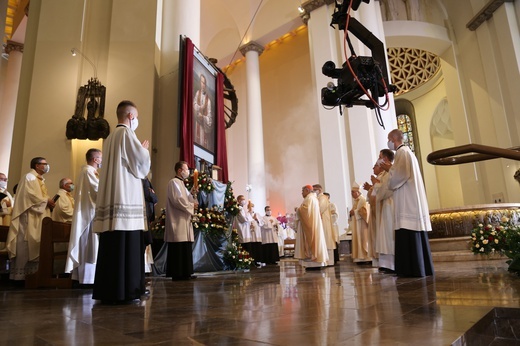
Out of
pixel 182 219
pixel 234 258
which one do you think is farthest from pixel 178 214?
pixel 234 258

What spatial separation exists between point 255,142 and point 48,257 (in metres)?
12.4

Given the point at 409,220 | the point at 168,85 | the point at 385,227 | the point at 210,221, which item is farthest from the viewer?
the point at 168,85

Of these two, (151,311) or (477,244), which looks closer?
(151,311)

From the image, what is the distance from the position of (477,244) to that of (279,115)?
49.2ft

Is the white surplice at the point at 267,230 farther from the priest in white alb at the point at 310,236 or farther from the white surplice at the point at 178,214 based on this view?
the white surplice at the point at 178,214

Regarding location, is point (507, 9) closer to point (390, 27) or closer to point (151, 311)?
point (390, 27)

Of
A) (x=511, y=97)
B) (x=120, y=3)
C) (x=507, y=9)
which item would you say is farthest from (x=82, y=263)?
(x=507, y=9)

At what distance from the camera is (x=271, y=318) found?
2156 mm

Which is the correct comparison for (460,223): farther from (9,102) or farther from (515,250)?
(9,102)

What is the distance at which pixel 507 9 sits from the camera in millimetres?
12469

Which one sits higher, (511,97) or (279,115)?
(279,115)

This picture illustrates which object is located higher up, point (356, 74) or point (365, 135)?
point (365, 135)

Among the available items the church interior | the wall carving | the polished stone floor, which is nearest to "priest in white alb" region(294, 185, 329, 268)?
the church interior

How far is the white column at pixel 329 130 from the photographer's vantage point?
1258cm
